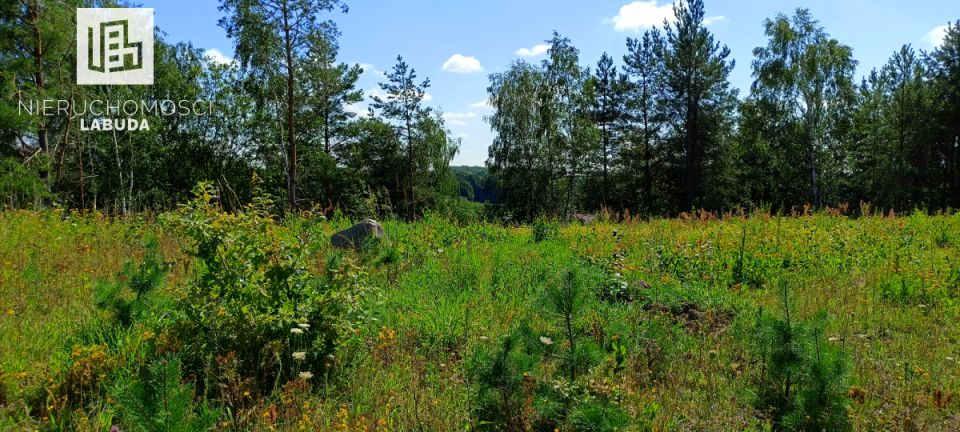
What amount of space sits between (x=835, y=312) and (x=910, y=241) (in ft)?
16.7

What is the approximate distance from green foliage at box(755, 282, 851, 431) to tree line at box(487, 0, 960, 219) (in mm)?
25965

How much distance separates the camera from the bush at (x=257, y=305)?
3471mm

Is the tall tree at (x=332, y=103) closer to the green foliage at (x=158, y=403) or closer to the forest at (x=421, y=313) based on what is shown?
the forest at (x=421, y=313)

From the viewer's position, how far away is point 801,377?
317 cm

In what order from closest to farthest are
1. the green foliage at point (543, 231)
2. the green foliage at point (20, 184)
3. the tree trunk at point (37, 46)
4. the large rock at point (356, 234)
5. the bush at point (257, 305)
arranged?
1. the bush at point (257, 305)
2. the large rock at point (356, 234)
3. the green foliage at point (543, 231)
4. the green foliage at point (20, 184)
5. the tree trunk at point (37, 46)

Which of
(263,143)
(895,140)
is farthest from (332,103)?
(895,140)

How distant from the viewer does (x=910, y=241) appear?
29.1 feet

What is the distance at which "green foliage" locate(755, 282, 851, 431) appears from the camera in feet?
9.74

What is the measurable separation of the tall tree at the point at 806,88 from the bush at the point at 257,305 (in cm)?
3085

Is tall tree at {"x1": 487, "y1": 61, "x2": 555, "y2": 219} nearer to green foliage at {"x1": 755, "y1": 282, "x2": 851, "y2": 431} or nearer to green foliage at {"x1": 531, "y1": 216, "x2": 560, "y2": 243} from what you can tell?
green foliage at {"x1": 531, "y1": 216, "x2": 560, "y2": 243}

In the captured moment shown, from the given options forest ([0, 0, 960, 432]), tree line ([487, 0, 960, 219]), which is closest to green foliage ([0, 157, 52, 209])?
forest ([0, 0, 960, 432])

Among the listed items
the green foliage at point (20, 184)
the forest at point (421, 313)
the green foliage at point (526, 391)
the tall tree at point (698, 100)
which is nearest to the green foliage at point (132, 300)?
the forest at point (421, 313)

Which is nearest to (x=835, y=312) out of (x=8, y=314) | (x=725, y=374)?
(x=725, y=374)

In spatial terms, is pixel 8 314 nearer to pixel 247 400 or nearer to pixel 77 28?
pixel 247 400
